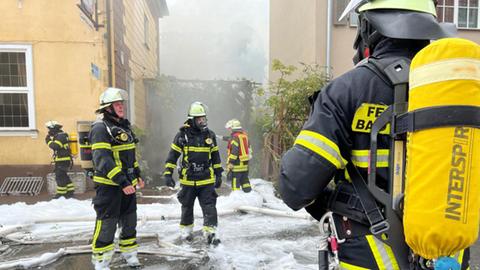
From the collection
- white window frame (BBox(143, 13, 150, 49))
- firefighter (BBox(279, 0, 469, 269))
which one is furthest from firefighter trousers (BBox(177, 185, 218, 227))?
white window frame (BBox(143, 13, 150, 49))

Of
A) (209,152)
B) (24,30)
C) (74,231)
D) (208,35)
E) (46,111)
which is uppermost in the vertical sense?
(208,35)

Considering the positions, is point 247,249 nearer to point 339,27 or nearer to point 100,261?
point 100,261

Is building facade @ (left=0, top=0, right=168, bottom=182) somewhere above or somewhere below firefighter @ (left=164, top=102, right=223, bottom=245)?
above

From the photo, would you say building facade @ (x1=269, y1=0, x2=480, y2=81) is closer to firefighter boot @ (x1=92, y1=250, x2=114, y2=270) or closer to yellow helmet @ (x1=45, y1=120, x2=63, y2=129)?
yellow helmet @ (x1=45, y1=120, x2=63, y2=129)

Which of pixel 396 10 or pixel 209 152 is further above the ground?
pixel 396 10

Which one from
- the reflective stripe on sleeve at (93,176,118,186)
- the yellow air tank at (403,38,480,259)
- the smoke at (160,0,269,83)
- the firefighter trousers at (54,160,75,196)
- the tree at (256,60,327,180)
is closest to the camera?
the yellow air tank at (403,38,480,259)

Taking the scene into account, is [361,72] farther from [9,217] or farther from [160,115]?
[160,115]

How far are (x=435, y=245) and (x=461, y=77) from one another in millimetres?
595

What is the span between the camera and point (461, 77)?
1306 mm

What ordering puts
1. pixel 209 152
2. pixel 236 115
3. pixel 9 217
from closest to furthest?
pixel 209 152, pixel 9 217, pixel 236 115

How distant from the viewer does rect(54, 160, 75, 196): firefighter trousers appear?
798 cm

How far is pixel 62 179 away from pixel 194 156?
4.19m

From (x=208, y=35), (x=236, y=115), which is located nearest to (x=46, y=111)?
(x=236, y=115)

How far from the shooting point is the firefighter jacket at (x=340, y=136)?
162 centimetres
